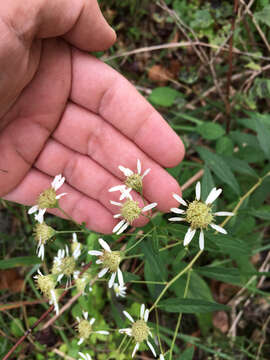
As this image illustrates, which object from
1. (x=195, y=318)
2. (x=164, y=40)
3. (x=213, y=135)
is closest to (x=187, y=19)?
(x=164, y=40)

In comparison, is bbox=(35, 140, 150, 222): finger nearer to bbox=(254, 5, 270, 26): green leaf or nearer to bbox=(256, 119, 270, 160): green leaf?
bbox=(256, 119, 270, 160): green leaf

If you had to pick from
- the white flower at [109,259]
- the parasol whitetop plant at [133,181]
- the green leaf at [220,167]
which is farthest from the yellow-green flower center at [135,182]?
the green leaf at [220,167]

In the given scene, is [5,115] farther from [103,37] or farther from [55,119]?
[103,37]

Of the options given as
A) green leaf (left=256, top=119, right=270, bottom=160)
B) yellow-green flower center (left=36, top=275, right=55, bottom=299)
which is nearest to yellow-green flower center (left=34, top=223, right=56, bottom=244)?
yellow-green flower center (left=36, top=275, right=55, bottom=299)

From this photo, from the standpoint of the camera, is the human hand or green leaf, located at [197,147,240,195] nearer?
the human hand

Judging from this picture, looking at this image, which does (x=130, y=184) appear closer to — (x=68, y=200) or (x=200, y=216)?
(x=200, y=216)

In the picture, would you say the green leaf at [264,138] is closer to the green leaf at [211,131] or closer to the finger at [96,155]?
the green leaf at [211,131]
